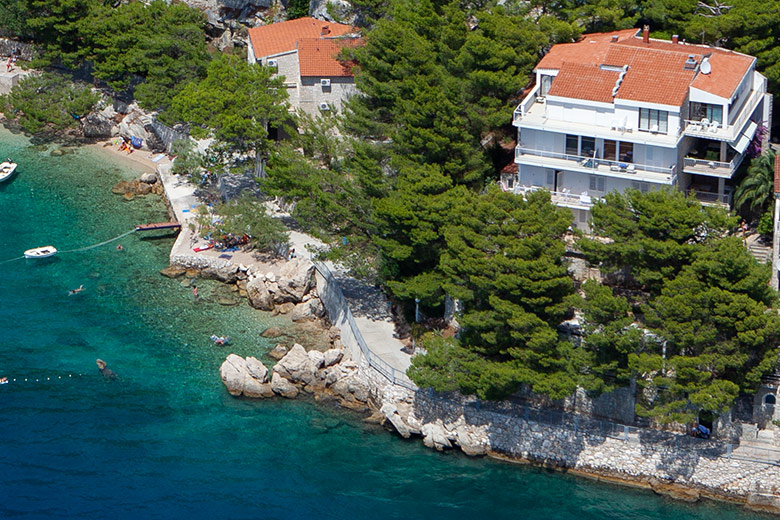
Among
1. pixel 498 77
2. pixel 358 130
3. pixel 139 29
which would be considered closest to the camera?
pixel 498 77

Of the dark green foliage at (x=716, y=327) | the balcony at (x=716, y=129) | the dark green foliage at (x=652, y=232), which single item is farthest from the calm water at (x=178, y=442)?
the balcony at (x=716, y=129)

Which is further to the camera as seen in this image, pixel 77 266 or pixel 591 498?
pixel 77 266

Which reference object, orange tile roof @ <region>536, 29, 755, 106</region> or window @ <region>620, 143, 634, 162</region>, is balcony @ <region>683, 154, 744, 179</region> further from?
orange tile roof @ <region>536, 29, 755, 106</region>

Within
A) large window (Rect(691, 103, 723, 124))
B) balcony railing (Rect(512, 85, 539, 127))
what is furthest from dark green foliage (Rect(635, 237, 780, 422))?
balcony railing (Rect(512, 85, 539, 127))

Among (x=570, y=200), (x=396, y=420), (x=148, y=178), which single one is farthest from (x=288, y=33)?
(x=396, y=420)

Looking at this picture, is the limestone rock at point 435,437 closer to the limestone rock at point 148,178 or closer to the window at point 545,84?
the window at point 545,84

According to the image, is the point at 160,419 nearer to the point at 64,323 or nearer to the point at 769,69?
the point at 64,323

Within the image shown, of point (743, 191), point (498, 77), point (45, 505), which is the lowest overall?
point (45, 505)

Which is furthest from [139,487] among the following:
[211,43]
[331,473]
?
[211,43]
